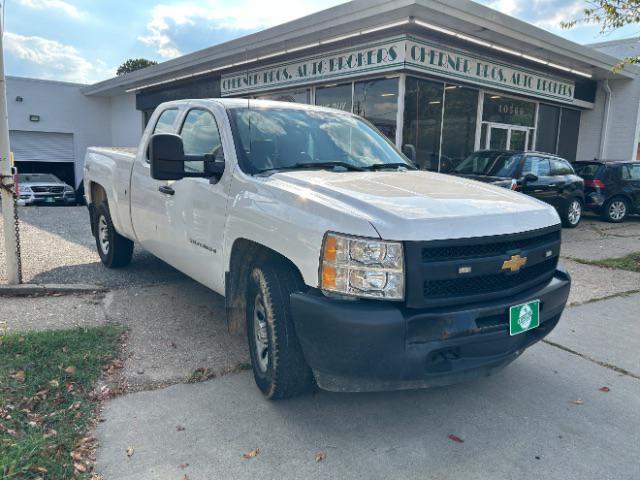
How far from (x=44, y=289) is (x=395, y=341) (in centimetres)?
438

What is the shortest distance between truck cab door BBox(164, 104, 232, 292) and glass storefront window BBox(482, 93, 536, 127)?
11677 millimetres

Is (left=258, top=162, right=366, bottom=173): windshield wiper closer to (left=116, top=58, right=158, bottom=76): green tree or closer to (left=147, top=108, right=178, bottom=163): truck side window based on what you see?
(left=147, top=108, right=178, bottom=163): truck side window

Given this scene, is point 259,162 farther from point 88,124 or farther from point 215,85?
point 88,124

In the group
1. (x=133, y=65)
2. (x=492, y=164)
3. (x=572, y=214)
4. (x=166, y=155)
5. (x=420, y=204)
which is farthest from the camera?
(x=133, y=65)

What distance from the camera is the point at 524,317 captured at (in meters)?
3.02

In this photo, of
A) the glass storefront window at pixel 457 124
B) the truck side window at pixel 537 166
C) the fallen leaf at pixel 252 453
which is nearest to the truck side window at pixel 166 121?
the fallen leaf at pixel 252 453

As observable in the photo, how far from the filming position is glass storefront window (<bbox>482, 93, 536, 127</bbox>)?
1454 centimetres

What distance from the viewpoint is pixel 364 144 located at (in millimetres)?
4395

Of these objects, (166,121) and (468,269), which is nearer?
(468,269)

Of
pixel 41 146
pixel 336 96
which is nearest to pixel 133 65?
pixel 41 146

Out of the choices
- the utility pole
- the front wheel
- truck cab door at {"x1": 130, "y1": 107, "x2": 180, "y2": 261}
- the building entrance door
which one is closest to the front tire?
truck cab door at {"x1": 130, "y1": 107, "x2": 180, "y2": 261}

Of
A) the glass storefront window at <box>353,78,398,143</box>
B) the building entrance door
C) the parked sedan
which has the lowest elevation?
the parked sedan

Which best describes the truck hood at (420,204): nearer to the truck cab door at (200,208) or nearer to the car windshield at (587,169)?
the truck cab door at (200,208)

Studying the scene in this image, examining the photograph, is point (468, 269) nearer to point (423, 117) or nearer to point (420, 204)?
point (420, 204)
